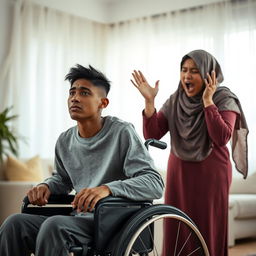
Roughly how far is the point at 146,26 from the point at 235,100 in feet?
12.4

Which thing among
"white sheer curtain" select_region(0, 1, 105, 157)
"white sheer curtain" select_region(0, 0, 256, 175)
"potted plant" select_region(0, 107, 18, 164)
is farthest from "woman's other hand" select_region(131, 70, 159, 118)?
"white sheer curtain" select_region(0, 1, 105, 157)

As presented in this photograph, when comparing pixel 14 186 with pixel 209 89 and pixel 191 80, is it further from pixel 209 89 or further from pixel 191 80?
pixel 209 89

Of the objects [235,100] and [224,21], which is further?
[224,21]

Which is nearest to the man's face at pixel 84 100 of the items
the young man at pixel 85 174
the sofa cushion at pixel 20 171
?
the young man at pixel 85 174

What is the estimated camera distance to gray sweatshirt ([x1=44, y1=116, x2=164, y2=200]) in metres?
2.00

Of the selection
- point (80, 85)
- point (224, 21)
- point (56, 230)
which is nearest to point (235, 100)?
point (80, 85)

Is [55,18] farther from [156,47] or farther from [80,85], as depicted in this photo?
[80,85]

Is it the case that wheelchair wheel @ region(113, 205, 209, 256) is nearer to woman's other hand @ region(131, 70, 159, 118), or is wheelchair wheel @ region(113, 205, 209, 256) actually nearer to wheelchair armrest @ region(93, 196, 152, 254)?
wheelchair armrest @ region(93, 196, 152, 254)

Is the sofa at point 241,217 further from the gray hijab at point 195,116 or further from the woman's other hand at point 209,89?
the woman's other hand at point 209,89

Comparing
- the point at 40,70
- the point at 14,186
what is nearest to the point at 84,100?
the point at 14,186

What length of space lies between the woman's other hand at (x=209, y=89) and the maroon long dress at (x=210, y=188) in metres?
0.04

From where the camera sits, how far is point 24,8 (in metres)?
5.65

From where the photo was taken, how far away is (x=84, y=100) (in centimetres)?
219

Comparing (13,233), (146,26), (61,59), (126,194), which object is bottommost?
(13,233)
